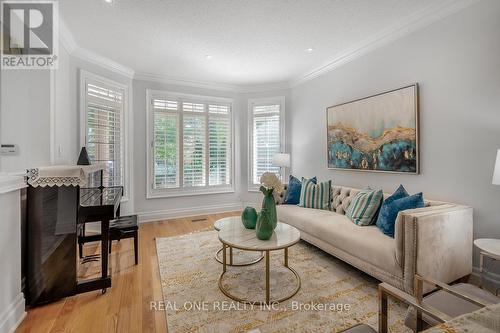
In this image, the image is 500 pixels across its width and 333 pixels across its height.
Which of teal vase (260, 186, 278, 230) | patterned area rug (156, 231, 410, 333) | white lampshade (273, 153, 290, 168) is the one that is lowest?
patterned area rug (156, 231, 410, 333)

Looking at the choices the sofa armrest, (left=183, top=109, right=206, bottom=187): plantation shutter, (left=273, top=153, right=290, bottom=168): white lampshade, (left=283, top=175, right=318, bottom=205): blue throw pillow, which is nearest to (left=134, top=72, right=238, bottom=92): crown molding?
(left=183, top=109, right=206, bottom=187): plantation shutter

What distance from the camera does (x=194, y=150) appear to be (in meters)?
4.71

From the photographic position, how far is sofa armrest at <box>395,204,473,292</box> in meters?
1.79

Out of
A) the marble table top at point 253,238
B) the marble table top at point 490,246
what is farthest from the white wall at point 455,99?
the marble table top at point 253,238

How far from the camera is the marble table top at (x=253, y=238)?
1.93 metres

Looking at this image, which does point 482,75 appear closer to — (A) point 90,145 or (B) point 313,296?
(B) point 313,296

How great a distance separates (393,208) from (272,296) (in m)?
1.43

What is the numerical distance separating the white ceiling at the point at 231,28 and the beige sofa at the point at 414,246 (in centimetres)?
215

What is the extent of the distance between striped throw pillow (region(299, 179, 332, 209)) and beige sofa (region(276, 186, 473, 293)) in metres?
0.81

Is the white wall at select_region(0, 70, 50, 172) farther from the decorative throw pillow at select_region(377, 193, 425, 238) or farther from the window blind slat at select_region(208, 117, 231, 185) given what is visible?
the decorative throw pillow at select_region(377, 193, 425, 238)

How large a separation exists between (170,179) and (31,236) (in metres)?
2.62

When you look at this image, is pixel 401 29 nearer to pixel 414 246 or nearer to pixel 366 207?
pixel 366 207

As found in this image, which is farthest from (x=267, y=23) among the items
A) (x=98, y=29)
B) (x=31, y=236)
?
(x=31, y=236)

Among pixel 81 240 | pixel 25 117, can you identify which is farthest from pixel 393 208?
pixel 25 117
